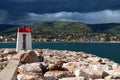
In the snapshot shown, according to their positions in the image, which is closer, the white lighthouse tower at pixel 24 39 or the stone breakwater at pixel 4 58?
the stone breakwater at pixel 4 58

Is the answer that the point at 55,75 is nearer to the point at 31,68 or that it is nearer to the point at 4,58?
the point at 31,68

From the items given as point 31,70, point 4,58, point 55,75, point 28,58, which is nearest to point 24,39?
point 4,58

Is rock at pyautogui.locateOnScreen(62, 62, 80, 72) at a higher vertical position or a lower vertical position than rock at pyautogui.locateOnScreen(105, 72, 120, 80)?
higher

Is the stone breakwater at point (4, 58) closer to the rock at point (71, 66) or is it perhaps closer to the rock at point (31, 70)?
the rock at point (31, 70)

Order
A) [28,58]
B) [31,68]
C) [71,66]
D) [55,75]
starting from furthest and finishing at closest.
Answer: [28,58]
[71,66]
[31,68]
[55,75]

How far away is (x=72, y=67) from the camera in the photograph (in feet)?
46.1

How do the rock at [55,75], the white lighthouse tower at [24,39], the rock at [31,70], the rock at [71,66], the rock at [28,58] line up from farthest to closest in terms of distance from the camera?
the white lighthouse tower at [24,39], the rock at [28,58], the rock at [71,66], the rock at [31,70], the rock at [55,75]

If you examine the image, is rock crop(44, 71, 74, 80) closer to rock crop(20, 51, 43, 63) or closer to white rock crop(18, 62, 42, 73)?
white rock crop(18, 62, 42, 73)

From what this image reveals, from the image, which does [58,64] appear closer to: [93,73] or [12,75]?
[93,73]

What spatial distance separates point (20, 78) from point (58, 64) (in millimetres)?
2132

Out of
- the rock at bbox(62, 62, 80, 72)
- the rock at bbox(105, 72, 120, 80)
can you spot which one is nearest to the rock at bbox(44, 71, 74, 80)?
the rock at bbox(105, 72, 120, 80)

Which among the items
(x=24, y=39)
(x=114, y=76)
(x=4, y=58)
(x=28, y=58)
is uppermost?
(x=24, y=39)

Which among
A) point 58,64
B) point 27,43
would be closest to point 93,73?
point 58,64

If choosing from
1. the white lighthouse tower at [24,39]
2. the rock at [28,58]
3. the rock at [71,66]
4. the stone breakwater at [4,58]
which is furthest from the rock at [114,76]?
the white lighthouse tower at [24,39]
